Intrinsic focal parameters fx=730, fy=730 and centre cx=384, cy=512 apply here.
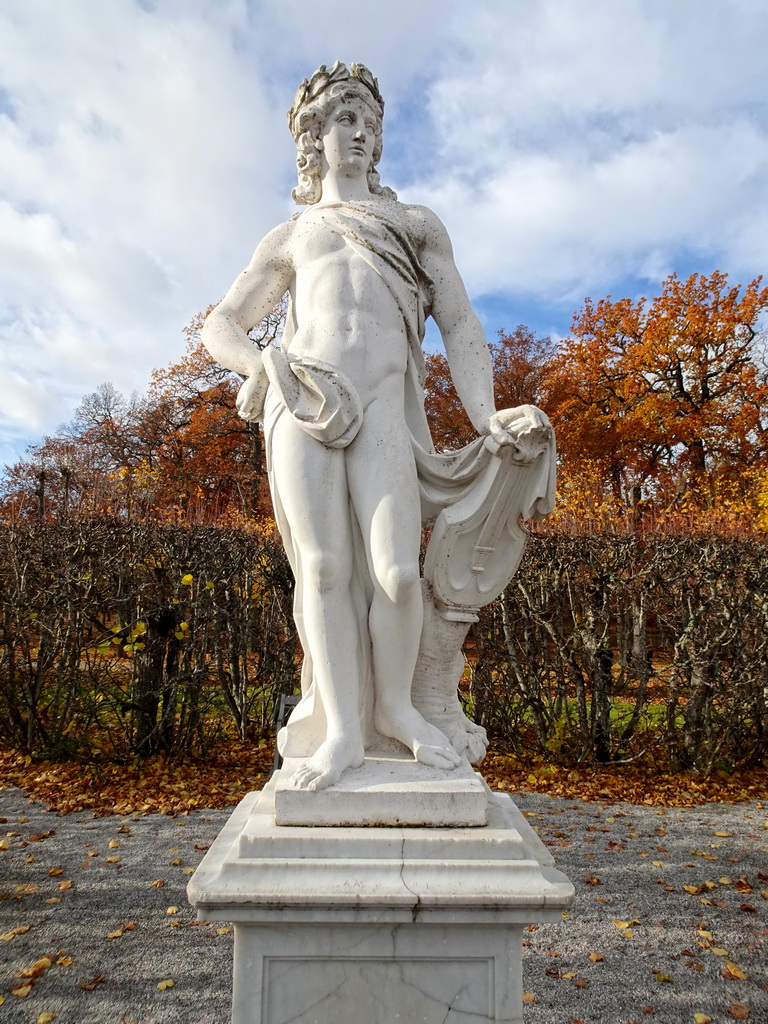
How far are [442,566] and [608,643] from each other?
15.7 feet

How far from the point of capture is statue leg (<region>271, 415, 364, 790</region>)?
247 cm

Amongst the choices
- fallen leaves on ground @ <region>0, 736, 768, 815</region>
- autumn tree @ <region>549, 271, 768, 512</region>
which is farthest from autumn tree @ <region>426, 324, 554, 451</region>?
fallen leaves on ground @ <region>0, 736, 768, 815</region>

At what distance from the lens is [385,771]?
2365 millimetres

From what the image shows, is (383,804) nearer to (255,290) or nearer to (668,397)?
(255,290)

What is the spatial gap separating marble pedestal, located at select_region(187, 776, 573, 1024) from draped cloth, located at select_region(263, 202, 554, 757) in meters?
0.52

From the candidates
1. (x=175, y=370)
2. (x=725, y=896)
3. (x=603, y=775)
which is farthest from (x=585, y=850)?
(x=175, y=370)

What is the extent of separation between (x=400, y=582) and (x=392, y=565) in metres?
0.06

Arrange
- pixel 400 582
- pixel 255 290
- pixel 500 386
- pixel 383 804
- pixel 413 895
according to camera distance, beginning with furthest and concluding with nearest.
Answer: pixel 500 386 < pixel 255 290 < pixel 400 582 < pixel 383 804 < pixel 413 895

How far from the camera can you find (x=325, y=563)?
2.48 meters

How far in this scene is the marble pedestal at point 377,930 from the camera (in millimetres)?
2004

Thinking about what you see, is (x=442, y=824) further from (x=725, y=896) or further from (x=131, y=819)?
(x=131, y=819)

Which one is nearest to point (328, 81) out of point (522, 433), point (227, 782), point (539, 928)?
point (522, 433)

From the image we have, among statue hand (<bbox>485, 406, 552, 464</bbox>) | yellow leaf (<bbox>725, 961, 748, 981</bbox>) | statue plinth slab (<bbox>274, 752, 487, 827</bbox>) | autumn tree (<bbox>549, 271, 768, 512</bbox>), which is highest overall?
autumn tree (<bbox>549, 271, 768, 512</bbox>)

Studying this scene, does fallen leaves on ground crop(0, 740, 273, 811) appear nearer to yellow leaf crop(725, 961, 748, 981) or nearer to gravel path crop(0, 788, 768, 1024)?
gravel path crop(0, 788, 768, 1024)
